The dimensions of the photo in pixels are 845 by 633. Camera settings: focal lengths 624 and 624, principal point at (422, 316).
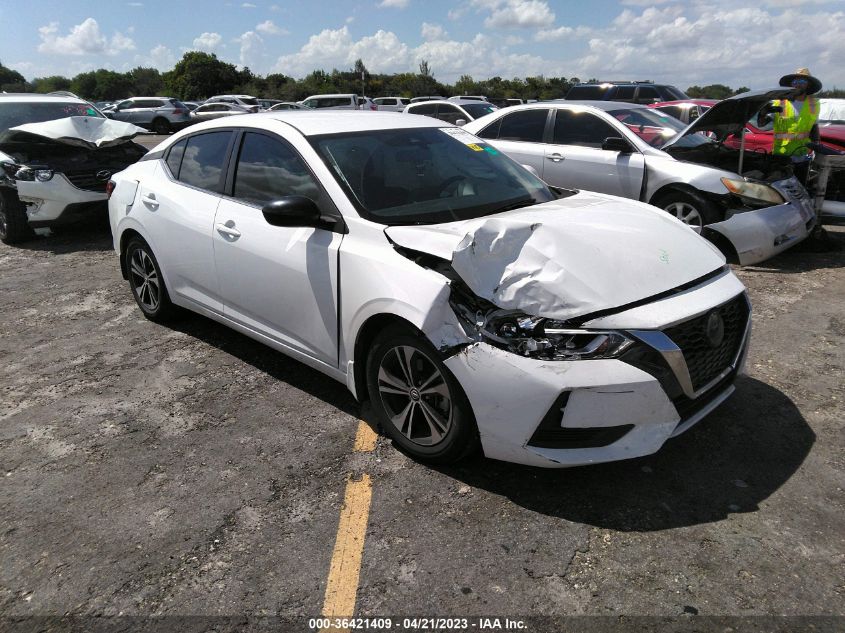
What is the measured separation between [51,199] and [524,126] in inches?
237

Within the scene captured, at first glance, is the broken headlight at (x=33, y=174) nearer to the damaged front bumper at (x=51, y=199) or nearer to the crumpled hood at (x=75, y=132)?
the damaged front bumper at (x=51, y=199)

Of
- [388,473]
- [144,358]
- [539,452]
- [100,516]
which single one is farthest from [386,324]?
[144,358]

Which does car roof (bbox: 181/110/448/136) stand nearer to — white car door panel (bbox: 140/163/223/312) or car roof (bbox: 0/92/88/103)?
white car door panel (bbox: 140/163/223/312)

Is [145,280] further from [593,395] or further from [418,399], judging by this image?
[593,395]

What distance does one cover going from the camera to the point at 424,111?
16172 mm

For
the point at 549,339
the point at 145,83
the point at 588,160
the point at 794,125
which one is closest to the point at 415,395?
the point at 549,339

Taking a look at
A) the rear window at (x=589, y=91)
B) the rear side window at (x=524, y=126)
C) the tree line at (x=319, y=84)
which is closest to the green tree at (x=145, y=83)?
the tree line at (x=319, y=84)

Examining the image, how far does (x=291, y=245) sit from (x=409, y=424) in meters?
1.21

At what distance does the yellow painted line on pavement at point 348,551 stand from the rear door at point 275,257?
0.79 metres

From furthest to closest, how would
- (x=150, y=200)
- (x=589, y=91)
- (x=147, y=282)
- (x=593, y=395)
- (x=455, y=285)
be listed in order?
(x=589, y=91) → (x=147, y=282) → (x=150, y=200) → (x=455, y=285) → (x=593, y=395)

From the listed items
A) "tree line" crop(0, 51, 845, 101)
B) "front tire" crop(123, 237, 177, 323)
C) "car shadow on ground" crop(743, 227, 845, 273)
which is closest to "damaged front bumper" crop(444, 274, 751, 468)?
"front tire" crop(123, 237, 177, 323)

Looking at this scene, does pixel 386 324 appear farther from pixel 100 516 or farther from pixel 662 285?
pixel 100 516

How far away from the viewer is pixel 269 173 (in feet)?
12.5

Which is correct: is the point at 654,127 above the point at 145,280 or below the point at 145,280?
above
